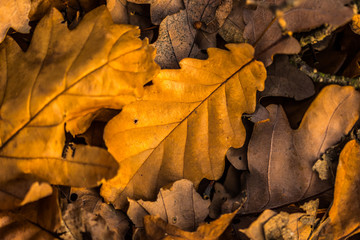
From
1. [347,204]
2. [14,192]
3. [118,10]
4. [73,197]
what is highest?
[118,10]

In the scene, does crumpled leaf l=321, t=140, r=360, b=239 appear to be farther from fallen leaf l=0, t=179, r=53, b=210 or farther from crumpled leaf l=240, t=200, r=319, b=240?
fallen leaf l=0, t=179, r=53, b=210

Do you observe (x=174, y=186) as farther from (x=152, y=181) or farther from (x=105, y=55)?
A: (x=105, y=55)

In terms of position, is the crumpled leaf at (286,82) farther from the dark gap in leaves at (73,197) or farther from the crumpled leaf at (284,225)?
the dark gap in leaves at (73,197)

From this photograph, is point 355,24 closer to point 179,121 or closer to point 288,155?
point 288,155

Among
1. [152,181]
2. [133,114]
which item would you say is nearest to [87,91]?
[133,114]

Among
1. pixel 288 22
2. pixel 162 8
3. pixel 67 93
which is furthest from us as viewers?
pixel 162 8

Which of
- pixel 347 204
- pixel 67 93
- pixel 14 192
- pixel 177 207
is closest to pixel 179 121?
pixel 177 207

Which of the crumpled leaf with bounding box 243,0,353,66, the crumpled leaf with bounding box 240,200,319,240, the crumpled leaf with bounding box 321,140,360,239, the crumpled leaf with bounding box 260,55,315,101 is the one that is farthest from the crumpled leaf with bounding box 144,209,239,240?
the crumpled leaf with bounding box 243,0,353,66
